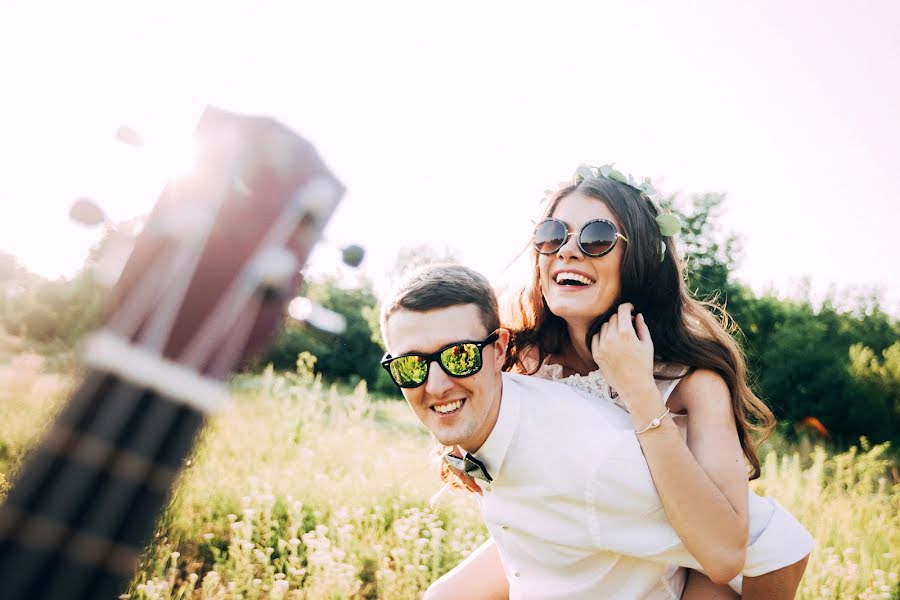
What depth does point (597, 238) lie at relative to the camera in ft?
6.95

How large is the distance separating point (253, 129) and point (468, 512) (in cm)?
382

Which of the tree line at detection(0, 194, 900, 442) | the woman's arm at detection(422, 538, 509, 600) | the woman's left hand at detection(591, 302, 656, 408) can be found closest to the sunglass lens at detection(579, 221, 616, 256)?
the woman's left hand at detection(591, 302, 656, 408)

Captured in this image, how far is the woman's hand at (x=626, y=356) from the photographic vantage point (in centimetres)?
187

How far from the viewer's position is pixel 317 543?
336 centimetres

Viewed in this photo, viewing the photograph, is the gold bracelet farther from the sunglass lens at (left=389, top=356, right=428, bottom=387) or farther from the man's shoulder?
the sunglass lens at (left=389, top=356, right=428, bottom=387)

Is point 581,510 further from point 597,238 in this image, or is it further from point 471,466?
point 597,238

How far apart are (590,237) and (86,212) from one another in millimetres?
1567

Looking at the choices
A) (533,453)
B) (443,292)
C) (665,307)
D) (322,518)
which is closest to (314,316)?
(443,292)

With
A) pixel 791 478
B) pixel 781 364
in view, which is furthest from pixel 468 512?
pixel 781 364

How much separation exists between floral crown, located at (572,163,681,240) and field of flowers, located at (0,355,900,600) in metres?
1.66

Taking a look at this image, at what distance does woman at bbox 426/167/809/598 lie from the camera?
173 cm

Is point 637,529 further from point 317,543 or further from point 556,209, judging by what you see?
point 317,543

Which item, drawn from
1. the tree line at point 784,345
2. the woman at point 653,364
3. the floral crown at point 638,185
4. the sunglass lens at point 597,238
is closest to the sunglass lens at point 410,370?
the woman at point 653,364

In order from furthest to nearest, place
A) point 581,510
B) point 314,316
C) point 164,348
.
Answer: point 581,510 < point 314,316 < point 164,348
